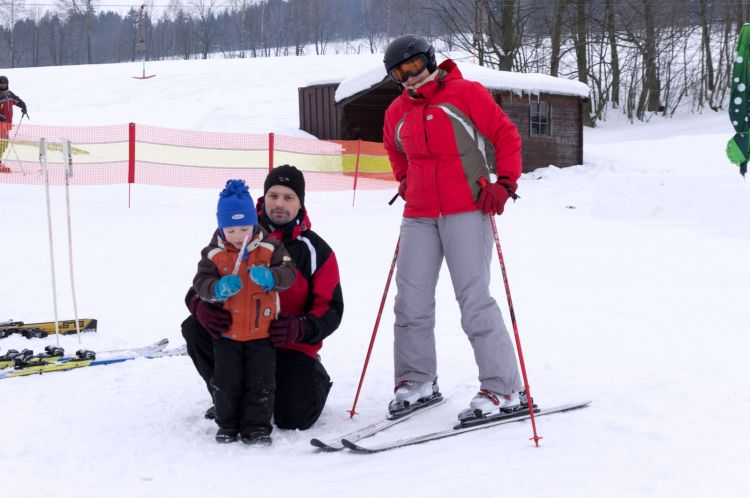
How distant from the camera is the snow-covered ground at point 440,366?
3037 mm

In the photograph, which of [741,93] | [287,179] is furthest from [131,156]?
[287,179]

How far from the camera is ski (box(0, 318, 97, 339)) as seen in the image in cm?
541

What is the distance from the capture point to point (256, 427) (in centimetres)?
350

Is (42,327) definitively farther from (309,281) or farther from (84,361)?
(309,281)

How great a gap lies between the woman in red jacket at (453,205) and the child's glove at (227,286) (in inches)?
37.3

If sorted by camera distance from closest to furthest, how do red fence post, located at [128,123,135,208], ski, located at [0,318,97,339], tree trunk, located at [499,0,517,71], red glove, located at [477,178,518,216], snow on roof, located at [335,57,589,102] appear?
red glove, located at [477,178,518,216] → ski, located at [0,318,97,339] → red fence post, located at [128,123,135,208] → snow on roof, located at [335,57,589,102] → tree trunk, located at [499,0,517,71]

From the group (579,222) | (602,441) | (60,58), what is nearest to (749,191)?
(579,222)

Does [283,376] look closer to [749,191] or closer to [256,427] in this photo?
[256,427]

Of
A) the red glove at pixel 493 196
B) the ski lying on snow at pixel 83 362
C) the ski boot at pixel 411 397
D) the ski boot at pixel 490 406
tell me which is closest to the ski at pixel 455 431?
the ski boot at pixel 490 406

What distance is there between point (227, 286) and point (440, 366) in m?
1.88

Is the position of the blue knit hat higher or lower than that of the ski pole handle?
higher

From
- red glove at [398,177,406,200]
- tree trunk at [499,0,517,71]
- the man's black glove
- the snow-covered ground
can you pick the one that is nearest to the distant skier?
the snow-covered ground

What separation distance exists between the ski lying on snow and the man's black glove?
147 centimetres

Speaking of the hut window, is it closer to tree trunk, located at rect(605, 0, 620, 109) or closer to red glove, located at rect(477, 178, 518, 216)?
tree trunk, located at rect(605, 0, 620, 109)
